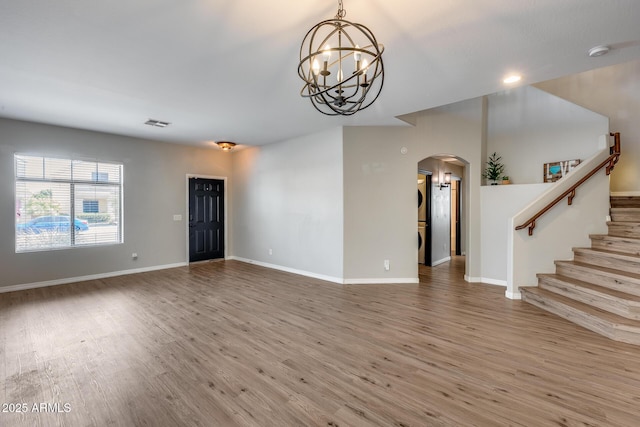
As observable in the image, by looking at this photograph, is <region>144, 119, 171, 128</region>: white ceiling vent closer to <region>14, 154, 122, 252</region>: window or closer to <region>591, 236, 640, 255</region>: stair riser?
<region>14, 154, 122, 252</region>: window

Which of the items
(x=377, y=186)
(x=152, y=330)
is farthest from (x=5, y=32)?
(x=377, y=186)

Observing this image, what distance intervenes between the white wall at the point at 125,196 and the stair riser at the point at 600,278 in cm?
726

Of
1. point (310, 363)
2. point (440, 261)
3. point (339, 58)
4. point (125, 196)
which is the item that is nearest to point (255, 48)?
point (339, 58)

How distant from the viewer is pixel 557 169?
17.4 feet

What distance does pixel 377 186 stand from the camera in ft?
16.9

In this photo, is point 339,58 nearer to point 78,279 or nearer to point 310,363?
point 310,363

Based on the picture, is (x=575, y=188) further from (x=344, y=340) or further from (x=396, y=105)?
(x=344, y=340)

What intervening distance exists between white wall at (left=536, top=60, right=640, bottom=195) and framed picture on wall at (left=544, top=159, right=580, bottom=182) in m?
1.03

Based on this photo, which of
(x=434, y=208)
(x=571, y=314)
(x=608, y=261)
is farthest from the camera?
(x=434, y=208)

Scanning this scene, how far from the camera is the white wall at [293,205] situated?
5.30 meters

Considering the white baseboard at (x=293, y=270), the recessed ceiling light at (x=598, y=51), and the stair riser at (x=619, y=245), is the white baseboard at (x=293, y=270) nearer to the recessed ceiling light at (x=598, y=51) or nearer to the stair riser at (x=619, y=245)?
the stair riser at (x=619, y=245)

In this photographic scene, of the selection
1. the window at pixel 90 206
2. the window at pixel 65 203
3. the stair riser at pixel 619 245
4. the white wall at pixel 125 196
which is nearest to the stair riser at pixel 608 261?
the stair riser at pixel 619 245

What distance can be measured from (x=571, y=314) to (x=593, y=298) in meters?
0.34

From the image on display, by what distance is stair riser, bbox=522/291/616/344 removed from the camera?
302cm
